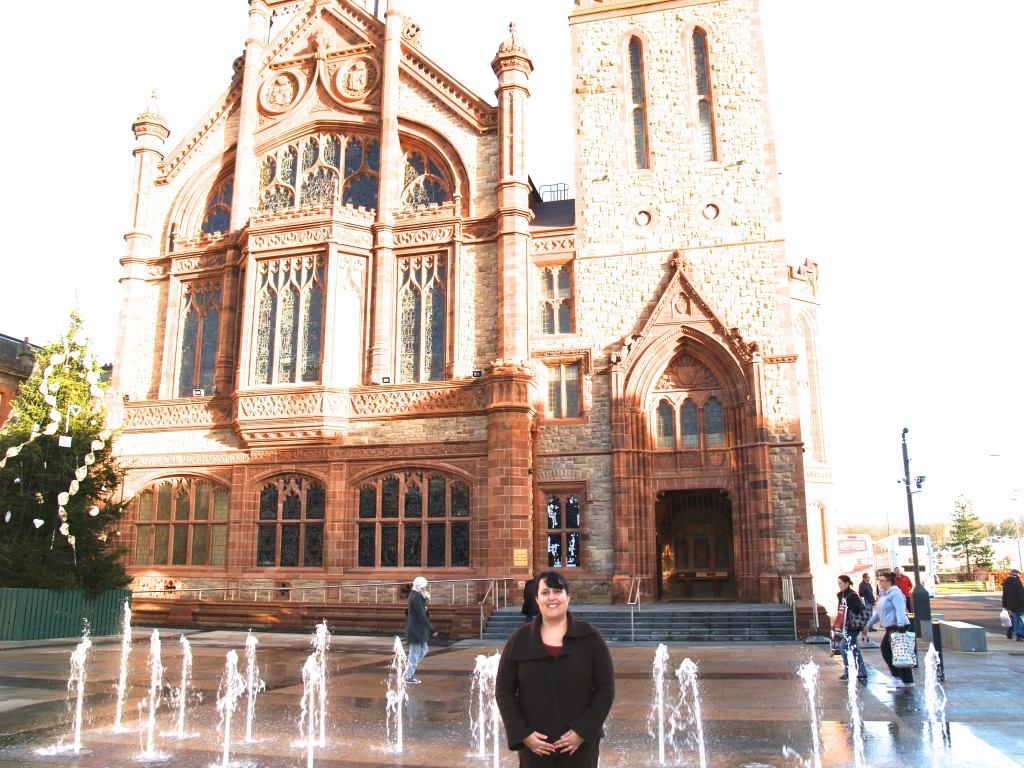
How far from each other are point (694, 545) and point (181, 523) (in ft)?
53.5

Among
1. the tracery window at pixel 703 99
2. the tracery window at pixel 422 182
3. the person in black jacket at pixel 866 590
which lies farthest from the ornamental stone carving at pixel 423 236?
the person in black jacket at pixel 866 590

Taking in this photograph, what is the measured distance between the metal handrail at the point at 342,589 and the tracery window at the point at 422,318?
6.37 metres

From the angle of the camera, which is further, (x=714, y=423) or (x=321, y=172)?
(x=321, y=172)

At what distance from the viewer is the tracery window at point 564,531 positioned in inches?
994

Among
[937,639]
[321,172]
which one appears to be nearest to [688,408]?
[937,639]

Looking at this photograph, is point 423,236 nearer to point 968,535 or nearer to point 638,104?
point 638,104

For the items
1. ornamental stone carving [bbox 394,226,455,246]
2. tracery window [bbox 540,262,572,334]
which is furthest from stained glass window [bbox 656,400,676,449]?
ornamental stone carving [bbox 394,226,455,246]

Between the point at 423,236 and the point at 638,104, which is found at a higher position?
the point at 638,104

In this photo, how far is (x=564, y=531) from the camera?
1000 inches

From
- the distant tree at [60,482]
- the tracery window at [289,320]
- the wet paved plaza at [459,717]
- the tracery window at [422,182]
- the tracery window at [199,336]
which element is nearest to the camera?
the wet paved plaza at [459,717]

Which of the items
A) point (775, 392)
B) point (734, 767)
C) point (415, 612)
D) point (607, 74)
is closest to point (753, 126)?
point (607, 74)

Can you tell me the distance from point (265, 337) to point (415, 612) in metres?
15.0

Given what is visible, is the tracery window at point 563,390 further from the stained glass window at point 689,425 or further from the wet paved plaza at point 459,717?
the wet paved plaza at point 459,717

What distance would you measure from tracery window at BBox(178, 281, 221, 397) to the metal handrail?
656cm
